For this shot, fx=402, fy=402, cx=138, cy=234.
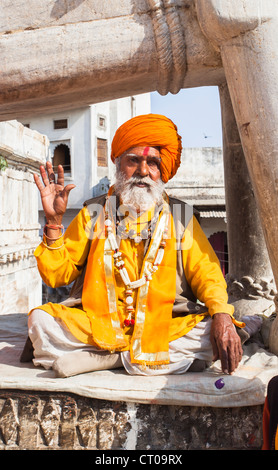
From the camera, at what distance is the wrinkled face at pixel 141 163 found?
9.15 feet

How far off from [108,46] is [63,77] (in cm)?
32

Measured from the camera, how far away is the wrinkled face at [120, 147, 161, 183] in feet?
9.15

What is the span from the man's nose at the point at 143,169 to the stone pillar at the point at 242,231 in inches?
39.3

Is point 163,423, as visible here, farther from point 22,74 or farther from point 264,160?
point 22,74

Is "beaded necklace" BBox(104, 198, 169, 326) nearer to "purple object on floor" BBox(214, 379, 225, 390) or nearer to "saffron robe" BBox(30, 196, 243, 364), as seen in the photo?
"saffron robe" BBox(30, 196, 243, 364)

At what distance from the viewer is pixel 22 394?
7.75 ft

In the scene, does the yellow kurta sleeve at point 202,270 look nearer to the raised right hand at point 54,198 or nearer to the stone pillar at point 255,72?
the stone pillar at point 255,72

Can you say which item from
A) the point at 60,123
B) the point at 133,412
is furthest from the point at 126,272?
the point at 60,123

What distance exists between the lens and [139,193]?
9.11 feet

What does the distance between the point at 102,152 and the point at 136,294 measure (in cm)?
1966

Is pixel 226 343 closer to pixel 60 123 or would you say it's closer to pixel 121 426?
pixel 121 426

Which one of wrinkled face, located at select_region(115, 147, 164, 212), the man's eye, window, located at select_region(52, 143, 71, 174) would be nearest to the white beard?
wrinkled face, located at select_region(115, 147, 164, 212)

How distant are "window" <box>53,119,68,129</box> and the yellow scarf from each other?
19556 mm

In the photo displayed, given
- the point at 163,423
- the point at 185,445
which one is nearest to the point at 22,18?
the point at 163,423
